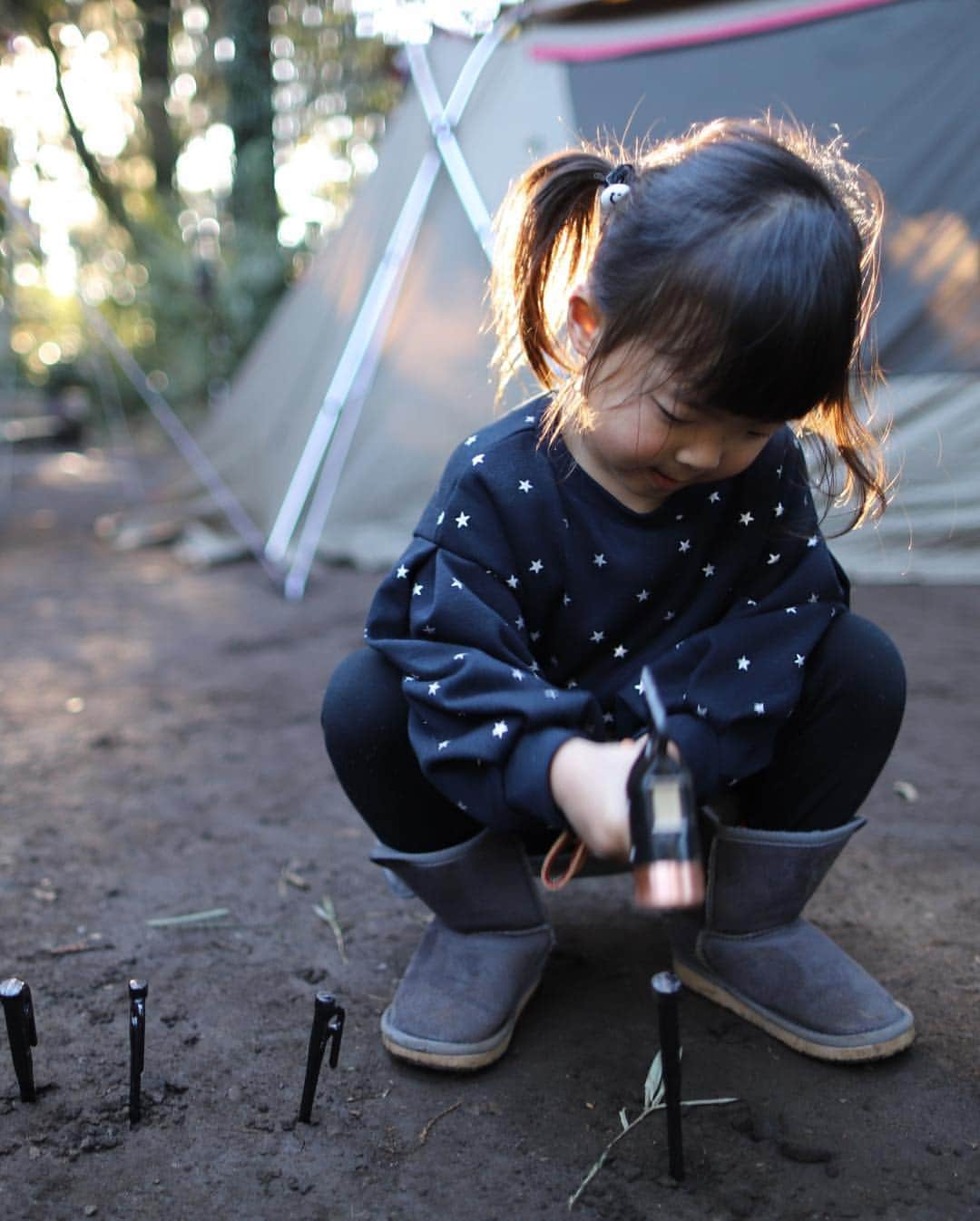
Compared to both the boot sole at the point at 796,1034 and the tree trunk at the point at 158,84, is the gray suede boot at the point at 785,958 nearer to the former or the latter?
the boot sole at the point at 796,1034

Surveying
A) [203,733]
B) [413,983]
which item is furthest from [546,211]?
[203,733]

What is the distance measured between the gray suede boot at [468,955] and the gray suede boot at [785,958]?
226 mm

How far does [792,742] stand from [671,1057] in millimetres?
501

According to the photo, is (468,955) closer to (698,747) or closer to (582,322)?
(698,747)

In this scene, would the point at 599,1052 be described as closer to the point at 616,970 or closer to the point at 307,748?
the point at 616,970

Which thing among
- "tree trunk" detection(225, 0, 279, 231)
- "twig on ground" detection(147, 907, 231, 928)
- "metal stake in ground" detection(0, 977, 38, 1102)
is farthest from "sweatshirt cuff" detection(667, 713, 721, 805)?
"tree trunk" detection(225, 0, 279, 231)

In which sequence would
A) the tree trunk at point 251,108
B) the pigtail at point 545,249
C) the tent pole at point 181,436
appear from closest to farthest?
the pigtail at point 545,249 → the tent pole at point 181,436 → the tree trunk at point 251,108

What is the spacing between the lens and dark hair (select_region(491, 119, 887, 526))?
1.18 meters

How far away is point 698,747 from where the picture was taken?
4.31 feet

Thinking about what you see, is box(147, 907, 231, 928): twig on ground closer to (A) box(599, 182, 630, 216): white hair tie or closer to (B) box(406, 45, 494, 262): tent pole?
(A) box(599, 182, 630, 216): white hair tie

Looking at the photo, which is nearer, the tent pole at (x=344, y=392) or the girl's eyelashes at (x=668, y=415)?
the girl's eyelashes at (x=668, y=415)

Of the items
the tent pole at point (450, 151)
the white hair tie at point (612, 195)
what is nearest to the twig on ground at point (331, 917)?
the white hair tie at point (612, 195)

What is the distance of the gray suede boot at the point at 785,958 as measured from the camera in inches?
55.0

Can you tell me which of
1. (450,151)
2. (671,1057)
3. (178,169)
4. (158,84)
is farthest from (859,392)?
(178,169)
